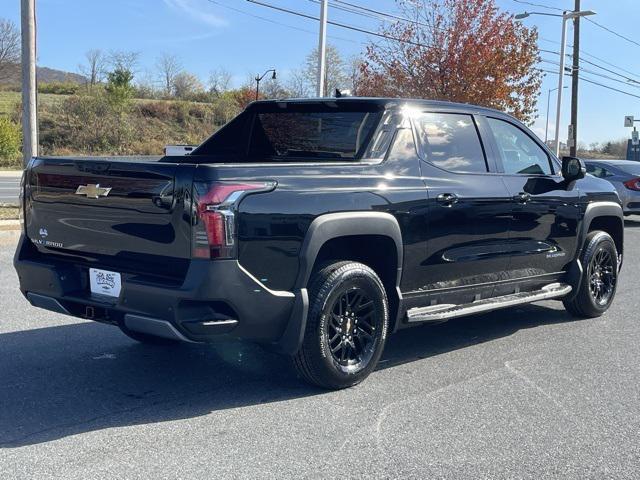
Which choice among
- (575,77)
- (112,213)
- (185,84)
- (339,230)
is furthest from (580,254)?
(185,84)

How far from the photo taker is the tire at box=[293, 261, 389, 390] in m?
4.53

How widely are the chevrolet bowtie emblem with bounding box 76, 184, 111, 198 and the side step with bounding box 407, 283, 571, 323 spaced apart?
2189 millimetres

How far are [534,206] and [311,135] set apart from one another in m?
1.96

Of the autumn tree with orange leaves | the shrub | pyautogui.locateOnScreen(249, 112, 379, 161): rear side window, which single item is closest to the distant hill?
the shrub

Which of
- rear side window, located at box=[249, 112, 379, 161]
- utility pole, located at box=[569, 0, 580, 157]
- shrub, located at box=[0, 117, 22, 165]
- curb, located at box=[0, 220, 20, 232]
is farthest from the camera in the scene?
Result: shrub, located at box=[0, 117, 22, 165]

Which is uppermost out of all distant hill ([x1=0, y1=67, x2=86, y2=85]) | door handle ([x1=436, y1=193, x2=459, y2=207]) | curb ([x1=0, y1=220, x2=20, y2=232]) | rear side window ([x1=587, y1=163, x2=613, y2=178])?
distant hill ([x1=0, y1=67, x2=86, y2=85])

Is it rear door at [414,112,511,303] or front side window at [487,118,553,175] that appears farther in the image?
front side window at [487,118,553,175]

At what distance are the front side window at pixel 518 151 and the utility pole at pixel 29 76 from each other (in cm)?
1075

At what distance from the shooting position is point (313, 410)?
4.43 m

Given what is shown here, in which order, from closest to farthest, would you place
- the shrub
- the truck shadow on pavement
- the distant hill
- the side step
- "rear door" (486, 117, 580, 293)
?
1. the truck shadow on pavement
2. the side step
3. "rear door" (486, 117, 580, 293)
4. the shrub
5. the distant hill

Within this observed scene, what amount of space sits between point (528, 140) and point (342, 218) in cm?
269

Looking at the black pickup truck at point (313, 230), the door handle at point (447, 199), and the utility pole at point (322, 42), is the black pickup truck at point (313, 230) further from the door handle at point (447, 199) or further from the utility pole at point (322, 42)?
the utility pole at point (322, 42)

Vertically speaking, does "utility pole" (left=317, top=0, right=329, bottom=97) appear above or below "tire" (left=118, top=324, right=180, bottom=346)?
above

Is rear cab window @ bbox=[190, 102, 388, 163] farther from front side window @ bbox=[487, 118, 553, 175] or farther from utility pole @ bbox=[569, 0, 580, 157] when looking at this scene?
utility pole @ bbox=[569, 0, 580, 157]
